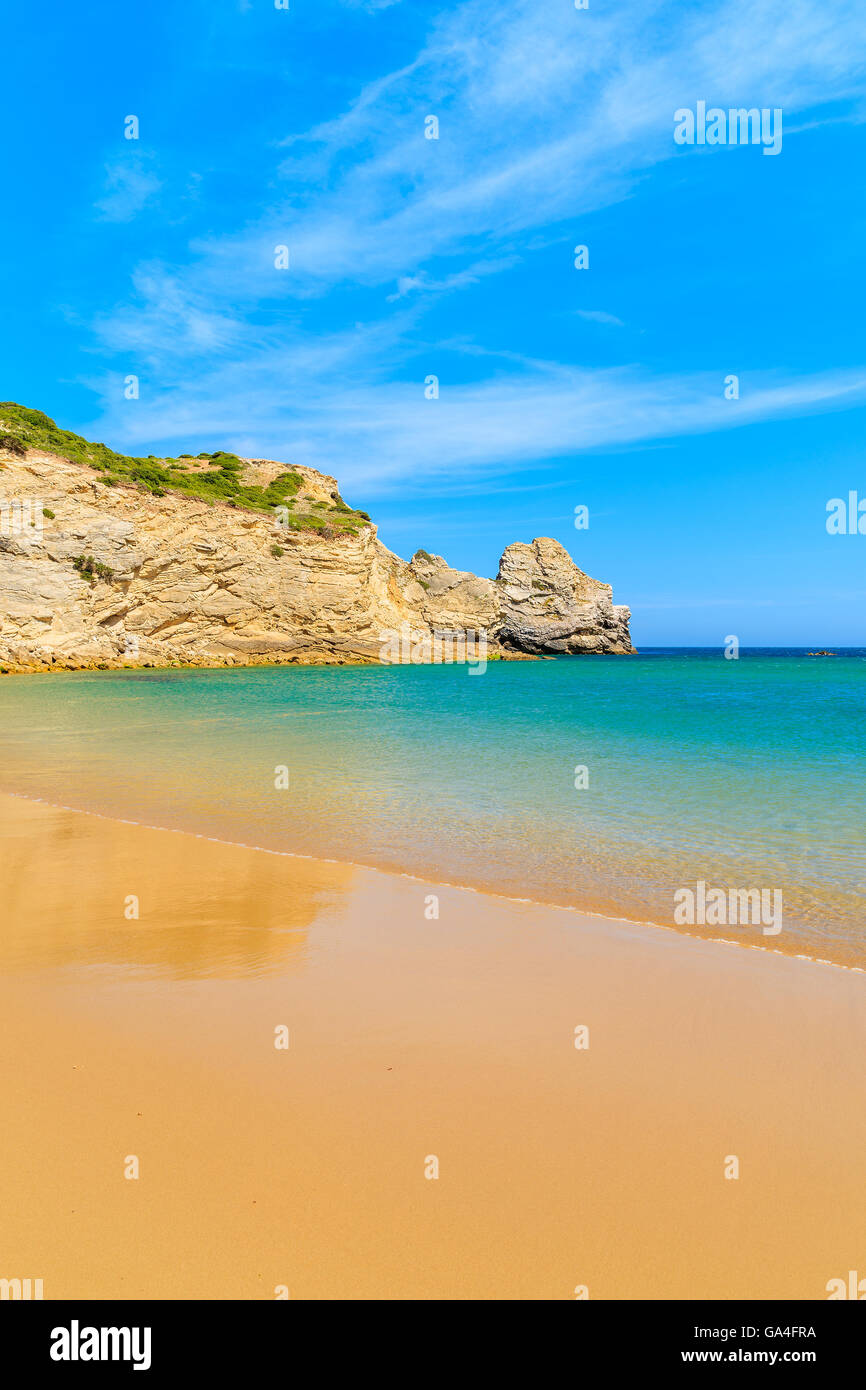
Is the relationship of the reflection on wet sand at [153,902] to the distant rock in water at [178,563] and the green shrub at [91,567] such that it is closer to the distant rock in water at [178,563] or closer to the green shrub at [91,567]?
the distant rock in water at [178,563]

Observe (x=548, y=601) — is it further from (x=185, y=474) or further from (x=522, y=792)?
(x=522, y=792)

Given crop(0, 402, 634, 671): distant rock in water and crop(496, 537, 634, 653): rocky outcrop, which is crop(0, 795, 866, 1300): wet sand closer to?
crop(0, 402, 634, 671): distant rock in water

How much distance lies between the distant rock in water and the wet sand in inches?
1958

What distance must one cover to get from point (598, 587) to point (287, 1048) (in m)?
105

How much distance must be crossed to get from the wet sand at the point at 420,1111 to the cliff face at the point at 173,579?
49.7 meters

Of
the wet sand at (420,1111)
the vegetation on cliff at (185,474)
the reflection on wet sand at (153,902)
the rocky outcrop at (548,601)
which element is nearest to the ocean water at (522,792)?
the reflection on wet sand at (153,902)

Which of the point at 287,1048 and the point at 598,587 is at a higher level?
the point at 598,587

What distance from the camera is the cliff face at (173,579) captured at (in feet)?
161

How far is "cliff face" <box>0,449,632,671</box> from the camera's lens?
49000mm
